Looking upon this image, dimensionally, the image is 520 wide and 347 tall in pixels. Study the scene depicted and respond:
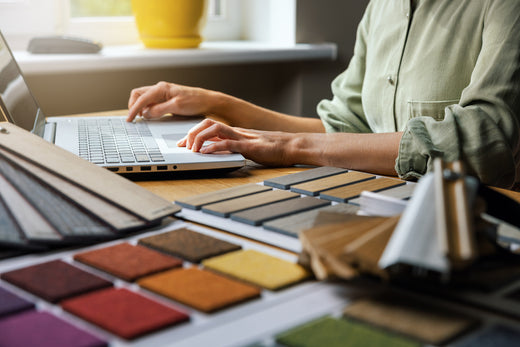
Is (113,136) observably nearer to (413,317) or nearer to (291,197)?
(291,197)

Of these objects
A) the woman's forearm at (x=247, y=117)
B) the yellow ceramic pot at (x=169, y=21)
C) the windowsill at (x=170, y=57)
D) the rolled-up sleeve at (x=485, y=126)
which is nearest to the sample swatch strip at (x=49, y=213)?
the rolled-up sleeve at (x=485, y=126)

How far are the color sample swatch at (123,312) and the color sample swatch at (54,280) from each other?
0.03 feet

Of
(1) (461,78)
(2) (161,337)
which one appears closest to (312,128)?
(1) (461,78)

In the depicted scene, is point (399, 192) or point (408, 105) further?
point (408, 105)

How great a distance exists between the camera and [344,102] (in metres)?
1.42

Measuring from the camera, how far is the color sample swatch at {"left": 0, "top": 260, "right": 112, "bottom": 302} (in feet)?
1.51

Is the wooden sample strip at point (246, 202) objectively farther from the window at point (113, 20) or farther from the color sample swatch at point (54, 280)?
the window at point (113, 20)

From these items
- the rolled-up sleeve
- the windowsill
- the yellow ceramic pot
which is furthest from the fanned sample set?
the yellow ceramic pot

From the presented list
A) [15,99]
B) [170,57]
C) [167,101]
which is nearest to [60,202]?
[15,99]

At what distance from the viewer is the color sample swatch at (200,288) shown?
0.44 m

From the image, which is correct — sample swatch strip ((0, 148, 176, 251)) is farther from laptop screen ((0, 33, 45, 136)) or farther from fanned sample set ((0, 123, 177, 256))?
laptop screen ((0, 33, 45, 136))

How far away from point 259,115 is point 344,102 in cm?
21

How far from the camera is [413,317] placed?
1.37 ft

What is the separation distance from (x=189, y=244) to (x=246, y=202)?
15 cm
